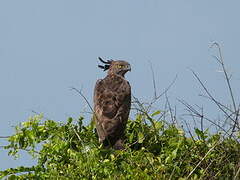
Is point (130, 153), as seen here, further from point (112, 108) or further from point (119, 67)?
point (119, 67)

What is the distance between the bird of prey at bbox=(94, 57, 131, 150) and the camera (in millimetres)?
9336

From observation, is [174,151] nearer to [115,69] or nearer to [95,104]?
[95,104]

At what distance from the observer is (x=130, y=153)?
327 inches

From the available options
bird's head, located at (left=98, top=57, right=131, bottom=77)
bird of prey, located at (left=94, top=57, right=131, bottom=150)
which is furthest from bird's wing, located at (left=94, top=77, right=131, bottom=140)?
bird's head, located at (left=98, top=57, right=131, bottom=77)

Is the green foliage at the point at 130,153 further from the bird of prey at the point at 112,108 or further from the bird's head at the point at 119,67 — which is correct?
the bird's head at the point at 119,67

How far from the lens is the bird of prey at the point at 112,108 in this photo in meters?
9.34

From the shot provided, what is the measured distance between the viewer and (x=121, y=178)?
23.8ft

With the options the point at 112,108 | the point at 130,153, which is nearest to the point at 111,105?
the point at 112,108

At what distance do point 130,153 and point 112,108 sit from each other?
1623mm

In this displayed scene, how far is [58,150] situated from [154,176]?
1.60m

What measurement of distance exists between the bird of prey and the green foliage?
178 mm

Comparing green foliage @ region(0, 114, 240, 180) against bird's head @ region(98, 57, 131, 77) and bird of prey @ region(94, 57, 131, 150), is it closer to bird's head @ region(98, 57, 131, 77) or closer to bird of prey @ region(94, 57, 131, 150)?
bird of prey @ region(94, 57, 131, 150)

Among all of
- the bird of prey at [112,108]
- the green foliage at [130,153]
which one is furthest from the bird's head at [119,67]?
the green foliage at [130,153]

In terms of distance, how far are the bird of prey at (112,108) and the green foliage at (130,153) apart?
178mm
